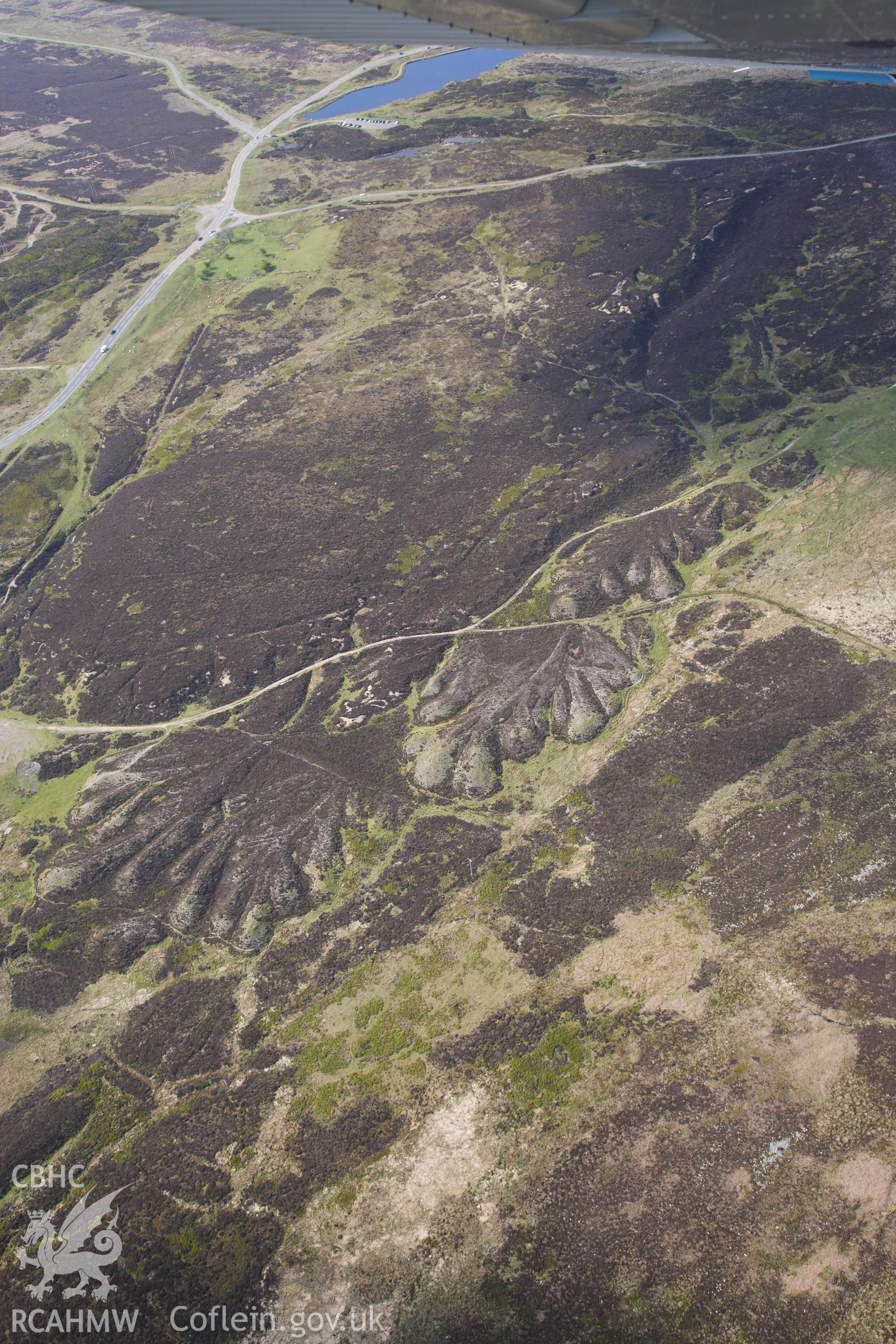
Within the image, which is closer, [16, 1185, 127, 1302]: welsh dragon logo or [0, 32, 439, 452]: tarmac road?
[16, 1185, 127, 1302]: welsh dragon logo

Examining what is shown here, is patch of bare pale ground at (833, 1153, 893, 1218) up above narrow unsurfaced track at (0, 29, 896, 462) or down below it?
below

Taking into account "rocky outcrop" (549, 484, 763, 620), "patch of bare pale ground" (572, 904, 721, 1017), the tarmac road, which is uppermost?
the tarmac road

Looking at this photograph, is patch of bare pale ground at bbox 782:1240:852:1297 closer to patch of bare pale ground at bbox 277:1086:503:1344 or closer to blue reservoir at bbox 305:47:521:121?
patch of bare pale ground at bbox 277:1086:503:1344

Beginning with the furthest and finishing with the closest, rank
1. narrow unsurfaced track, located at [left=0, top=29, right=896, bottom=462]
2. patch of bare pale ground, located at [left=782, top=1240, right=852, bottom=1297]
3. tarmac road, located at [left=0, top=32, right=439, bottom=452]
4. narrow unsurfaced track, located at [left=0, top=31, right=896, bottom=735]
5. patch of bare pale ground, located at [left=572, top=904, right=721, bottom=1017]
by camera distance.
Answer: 1. narrow unsurfaced track, located at [left=0, top=29, right=896, bottom=462]
2. tarmac road, located at [left=0, top=32, right=439, bottom=452]
3. narrow unsurfaced track, located at [left=0, top=31, right=896, bottom=735]
4. patch of bare pale ground, located at [left=572, top=904, right=721, bottom=1017]
5. patch of bare pale ground, located at [left=782, top=1240, right=852, bottom=1297]

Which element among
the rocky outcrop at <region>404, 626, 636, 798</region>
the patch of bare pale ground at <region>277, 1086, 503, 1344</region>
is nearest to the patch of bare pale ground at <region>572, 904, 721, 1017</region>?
the patch of bare pale ground at <region>277, 1086, 503, 1344</region>

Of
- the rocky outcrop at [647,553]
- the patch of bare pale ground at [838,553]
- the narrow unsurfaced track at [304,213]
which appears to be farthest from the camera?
the rocky outcrop at [647,553]

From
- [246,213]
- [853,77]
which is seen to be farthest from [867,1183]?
[853,77]

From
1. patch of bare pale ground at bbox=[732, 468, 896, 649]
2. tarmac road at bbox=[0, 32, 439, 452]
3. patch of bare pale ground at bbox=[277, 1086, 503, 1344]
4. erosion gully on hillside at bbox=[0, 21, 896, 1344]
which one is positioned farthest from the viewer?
tarmac road at bbox=[0, 32, 439, 452]

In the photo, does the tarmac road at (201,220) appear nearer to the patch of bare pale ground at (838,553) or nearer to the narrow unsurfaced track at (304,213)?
the narrow unsurfaced track at (304,213)

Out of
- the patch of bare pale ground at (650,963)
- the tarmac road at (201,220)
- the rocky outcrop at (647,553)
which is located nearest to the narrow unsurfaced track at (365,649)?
the rocky outcrop at (647,553)
